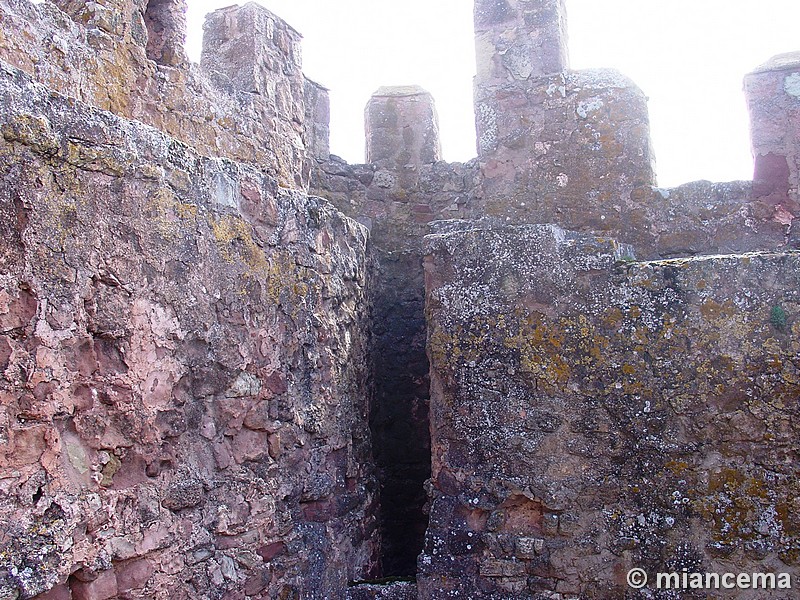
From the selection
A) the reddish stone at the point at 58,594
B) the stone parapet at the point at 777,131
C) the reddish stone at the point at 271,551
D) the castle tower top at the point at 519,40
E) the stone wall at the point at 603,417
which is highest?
the castle tower top at the point at 519,40

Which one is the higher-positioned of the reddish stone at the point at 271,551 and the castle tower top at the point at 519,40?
the castle tower top at the point at 519,40

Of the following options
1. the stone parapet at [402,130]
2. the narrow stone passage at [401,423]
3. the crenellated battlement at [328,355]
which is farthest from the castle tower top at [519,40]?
the narrow stone passage at [401,423]

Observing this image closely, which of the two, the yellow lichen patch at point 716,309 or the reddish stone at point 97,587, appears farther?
Result: the yellow lichen patch at point 716,309

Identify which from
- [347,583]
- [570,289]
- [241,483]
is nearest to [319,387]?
[241,483]

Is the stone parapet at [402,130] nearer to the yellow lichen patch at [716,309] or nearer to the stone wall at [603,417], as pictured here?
the stone wall at [603,417]

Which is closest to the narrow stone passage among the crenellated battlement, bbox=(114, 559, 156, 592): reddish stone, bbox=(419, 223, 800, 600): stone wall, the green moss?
the crenellated battlement

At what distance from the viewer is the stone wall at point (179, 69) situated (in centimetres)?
293

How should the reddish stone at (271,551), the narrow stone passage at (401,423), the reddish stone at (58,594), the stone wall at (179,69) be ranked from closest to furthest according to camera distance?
the reddish stone at (58,594), the stone wall at (179,69), the reddish stone at (271,551), the narrow stone passage at (401,423)

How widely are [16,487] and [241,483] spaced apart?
0.95 metres

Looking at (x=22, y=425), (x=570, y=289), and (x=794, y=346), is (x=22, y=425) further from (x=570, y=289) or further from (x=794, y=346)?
(x=794, y=346)

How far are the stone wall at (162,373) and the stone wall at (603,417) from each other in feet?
1.91

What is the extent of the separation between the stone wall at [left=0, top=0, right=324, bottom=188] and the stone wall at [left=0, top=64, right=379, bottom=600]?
477 mm

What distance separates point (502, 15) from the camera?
197 inches

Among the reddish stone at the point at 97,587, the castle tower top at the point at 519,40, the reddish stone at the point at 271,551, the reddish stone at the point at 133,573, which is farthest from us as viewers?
the castle tower top at the point at 519,40
